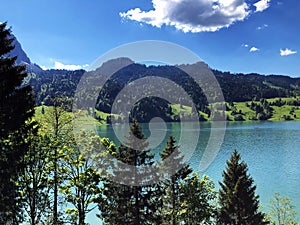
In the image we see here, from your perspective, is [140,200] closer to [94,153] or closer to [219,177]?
[94,153]

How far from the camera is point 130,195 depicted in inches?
998

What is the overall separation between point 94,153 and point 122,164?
8.48ft

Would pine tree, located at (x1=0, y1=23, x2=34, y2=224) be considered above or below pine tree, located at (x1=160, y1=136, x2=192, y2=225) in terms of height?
above

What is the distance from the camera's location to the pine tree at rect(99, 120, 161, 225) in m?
25.1

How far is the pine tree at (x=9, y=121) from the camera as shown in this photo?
49.0ft

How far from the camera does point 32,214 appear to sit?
57.0 feet

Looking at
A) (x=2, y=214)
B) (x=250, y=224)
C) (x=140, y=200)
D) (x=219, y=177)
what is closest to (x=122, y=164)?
(x=140, y=200)

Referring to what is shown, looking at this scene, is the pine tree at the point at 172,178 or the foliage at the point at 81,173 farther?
the pine tree at the point at 172,178

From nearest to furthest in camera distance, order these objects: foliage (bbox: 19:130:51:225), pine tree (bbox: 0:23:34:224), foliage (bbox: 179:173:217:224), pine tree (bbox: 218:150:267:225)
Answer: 1. pine tree (bbox: 0:23:34:224)
2. foliage (bbox: 19:130:51:225)
3. foliage (bbox: 179:173:217:224)
4. pine tree (bbox: 218:150:267:225)

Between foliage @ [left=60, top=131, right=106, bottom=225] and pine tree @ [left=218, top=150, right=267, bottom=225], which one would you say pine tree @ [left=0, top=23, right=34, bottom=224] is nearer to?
foliage @ [left=60, top=131, right=106, bottom=225]

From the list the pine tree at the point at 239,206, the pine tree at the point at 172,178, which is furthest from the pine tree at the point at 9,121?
the pine tree at the point at 239,206

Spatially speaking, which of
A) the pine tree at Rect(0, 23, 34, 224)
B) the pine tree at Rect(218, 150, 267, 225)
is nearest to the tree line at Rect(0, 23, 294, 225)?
the pine tree at Rect(0, 23, 34, 224)

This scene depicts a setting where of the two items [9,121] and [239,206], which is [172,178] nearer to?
[239,206]

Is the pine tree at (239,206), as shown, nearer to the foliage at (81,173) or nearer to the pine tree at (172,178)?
the pine tree at (172,178)
